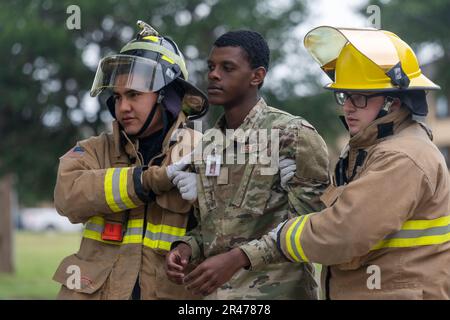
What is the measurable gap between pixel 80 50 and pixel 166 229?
8.24m

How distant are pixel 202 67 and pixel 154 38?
6.86 meters

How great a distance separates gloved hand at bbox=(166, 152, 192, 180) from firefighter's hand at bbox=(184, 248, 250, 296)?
0.60 m

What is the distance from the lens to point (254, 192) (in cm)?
368

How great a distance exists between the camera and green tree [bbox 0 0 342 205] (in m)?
10.9

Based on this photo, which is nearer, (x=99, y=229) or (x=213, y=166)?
(x=213, y=166)

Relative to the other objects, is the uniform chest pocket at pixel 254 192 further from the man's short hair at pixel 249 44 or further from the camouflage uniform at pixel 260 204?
the man's short hair at pixel 249 44

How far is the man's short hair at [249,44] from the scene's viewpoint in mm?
3887

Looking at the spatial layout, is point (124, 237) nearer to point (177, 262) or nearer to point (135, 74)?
point (177, 262)

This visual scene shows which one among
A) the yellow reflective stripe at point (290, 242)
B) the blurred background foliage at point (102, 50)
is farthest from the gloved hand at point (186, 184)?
the blurred background foliage at point (102, 50)

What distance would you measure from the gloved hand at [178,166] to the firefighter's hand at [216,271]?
0.60 m

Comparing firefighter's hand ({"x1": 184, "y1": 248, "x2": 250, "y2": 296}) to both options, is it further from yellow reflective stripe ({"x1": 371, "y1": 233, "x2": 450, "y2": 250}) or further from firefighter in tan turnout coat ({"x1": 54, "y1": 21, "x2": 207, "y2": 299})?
yellow reflective stripe ({"x1": 371, "y1": 233, "x2": 450, "y2": 250})

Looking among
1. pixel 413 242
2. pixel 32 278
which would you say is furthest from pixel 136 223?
pixel 32 278

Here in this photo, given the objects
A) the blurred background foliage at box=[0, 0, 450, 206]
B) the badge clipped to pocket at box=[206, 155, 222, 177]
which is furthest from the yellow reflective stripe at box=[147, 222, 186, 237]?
the blurred background foliage at box=[0, 0, 450, 206]
